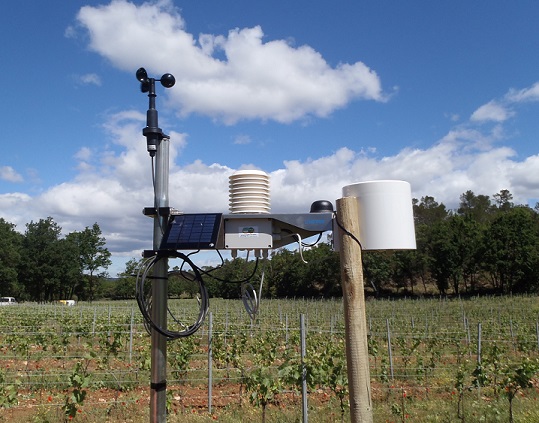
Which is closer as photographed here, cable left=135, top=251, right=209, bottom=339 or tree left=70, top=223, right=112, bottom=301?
cable left=135, top=251, right=209, bottom=339

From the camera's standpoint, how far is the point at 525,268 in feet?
146

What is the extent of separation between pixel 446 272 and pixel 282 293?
78.1 ft

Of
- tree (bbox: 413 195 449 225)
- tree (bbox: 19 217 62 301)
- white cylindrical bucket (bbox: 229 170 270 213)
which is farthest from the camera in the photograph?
tree (bbox: 413 195 449 225)

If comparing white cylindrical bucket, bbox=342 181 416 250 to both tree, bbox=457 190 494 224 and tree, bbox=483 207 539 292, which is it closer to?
tree, bbox=483 207 539 292

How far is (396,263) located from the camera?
55.0 m

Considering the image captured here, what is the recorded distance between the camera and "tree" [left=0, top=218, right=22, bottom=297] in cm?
5416

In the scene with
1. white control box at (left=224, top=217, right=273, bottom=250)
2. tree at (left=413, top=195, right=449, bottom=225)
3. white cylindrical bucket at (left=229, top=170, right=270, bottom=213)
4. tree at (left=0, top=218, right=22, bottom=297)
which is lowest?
white control box at (left=224, top=217, right=273, bottom=250)

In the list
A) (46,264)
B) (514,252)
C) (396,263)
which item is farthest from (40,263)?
(514,252)

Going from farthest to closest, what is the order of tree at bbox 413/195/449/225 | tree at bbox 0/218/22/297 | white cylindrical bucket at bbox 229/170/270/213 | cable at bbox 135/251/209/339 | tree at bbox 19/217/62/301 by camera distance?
tree at bbox 413/195/449/225, tree at bbox 19/217/62/301, tree at bbox 0/218/22/297, white cylindrical bucket at bbox 229/170/270/213, cable at bbox 135/251/209/339

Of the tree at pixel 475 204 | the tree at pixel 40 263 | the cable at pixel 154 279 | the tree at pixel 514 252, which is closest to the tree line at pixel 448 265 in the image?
the tree at pixel 514 252

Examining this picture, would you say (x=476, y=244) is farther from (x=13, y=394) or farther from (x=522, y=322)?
(x=13, y=394)

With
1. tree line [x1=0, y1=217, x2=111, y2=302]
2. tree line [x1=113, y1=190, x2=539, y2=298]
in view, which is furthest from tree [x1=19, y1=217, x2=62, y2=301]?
tree line [x1=113, y1=190, x2=539, y2=298]

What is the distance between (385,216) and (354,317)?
57 cm

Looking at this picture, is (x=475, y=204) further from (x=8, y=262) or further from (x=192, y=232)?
(x=192, y=232)
